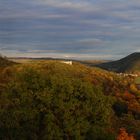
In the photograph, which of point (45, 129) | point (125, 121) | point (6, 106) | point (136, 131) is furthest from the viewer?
point (125, 121)

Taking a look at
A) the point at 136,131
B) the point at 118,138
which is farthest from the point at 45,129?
the point at 136,131

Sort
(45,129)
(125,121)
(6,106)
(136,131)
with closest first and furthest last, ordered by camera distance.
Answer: (45,129)
(6,106)
(136,131)
(125,121)

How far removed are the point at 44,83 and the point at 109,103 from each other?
953 cm

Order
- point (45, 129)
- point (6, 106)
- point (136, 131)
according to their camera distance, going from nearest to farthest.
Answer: point (45, 129), point (6, 106), point (136, 131)

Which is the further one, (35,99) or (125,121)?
(125,121)

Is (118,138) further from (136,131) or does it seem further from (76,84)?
(136,131)

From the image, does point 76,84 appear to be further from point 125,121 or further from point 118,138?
point 125,121

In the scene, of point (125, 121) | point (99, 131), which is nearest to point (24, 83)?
point (99, 131)

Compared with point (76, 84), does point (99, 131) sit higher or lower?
lower

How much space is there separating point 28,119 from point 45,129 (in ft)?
8.81

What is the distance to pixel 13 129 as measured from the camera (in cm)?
6406

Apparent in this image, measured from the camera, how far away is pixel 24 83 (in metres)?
65.9

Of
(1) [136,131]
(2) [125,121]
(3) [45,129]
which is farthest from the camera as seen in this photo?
(2) [125,121]

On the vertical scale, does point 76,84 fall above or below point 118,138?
above
